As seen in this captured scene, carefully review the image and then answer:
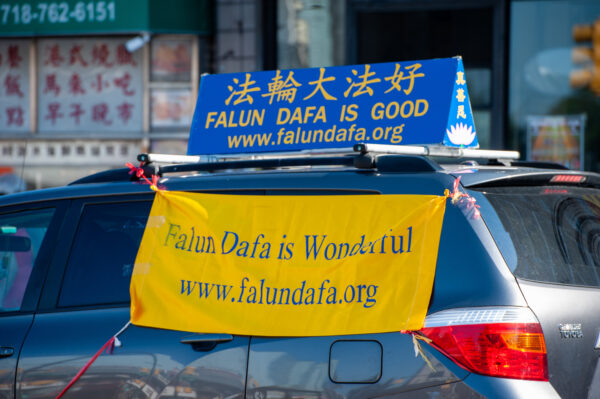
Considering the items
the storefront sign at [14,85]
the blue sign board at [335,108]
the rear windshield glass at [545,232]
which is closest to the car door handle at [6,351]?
the blue sign board at [335,108]

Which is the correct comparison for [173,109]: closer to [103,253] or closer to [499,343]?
[103,253]

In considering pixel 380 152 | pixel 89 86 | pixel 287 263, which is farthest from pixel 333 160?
pixel 89 86

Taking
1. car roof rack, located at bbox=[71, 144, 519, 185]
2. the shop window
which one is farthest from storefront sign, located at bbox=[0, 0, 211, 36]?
car roof rack, located at bbox=[71, 144, 519, 185]

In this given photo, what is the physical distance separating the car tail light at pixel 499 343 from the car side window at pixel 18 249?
2.08 m

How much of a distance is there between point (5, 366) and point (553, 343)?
2.35 metres

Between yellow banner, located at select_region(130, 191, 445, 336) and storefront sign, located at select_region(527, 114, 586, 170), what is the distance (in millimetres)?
7058

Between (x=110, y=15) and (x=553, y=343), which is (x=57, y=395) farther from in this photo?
(x=110, y=15)

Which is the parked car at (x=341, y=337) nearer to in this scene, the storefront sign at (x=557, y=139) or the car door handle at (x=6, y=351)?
the car door handle at (x=6, y=351)

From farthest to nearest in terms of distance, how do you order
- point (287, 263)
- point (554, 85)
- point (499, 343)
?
point (554, 85) < point (287, 263) < point (499, 343)

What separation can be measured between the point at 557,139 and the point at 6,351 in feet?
25.6

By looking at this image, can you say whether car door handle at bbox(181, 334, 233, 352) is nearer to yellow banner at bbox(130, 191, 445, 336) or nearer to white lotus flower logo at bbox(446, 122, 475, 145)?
yellow banner at bbox(130, 191, 445, 336)

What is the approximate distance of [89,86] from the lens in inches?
437

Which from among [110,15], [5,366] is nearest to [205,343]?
Answer: [5,366]

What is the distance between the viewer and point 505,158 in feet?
13.6
